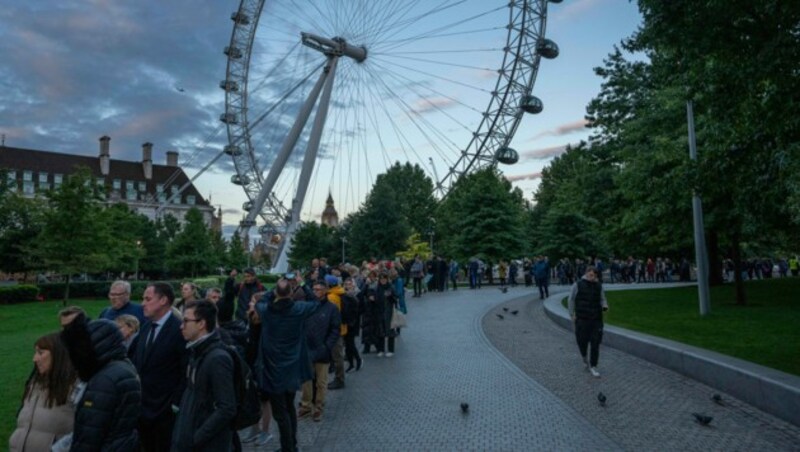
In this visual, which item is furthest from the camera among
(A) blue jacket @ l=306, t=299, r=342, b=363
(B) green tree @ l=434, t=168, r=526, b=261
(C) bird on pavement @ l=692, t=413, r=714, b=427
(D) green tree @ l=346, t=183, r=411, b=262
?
(D) green tree @ l=346, t=183, r=411, b=262

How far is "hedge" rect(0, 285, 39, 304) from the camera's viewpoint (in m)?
28.6

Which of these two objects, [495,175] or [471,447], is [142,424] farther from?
[495,175]

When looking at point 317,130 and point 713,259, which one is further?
point 317,130

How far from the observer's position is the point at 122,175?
109875 millimetres

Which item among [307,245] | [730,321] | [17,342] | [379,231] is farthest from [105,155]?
[730,321]

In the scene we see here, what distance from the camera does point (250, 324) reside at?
299 inches

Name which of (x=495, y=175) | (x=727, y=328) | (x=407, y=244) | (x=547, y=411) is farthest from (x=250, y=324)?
(x=407, y=244)

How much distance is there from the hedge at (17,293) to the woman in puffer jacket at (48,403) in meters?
29.7

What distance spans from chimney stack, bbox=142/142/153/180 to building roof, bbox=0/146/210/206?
68cm

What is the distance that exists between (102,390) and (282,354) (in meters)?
3.05

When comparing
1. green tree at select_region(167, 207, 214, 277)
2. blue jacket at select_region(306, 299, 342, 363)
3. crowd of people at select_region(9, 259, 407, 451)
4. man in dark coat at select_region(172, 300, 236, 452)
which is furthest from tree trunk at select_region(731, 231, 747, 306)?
green tree at select_region(167, 207, 214, 277)

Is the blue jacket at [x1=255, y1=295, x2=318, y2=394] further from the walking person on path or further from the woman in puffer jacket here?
the walking person on path

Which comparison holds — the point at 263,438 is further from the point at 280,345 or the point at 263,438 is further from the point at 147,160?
the point at 147,160

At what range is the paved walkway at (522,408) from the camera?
23.9ft
